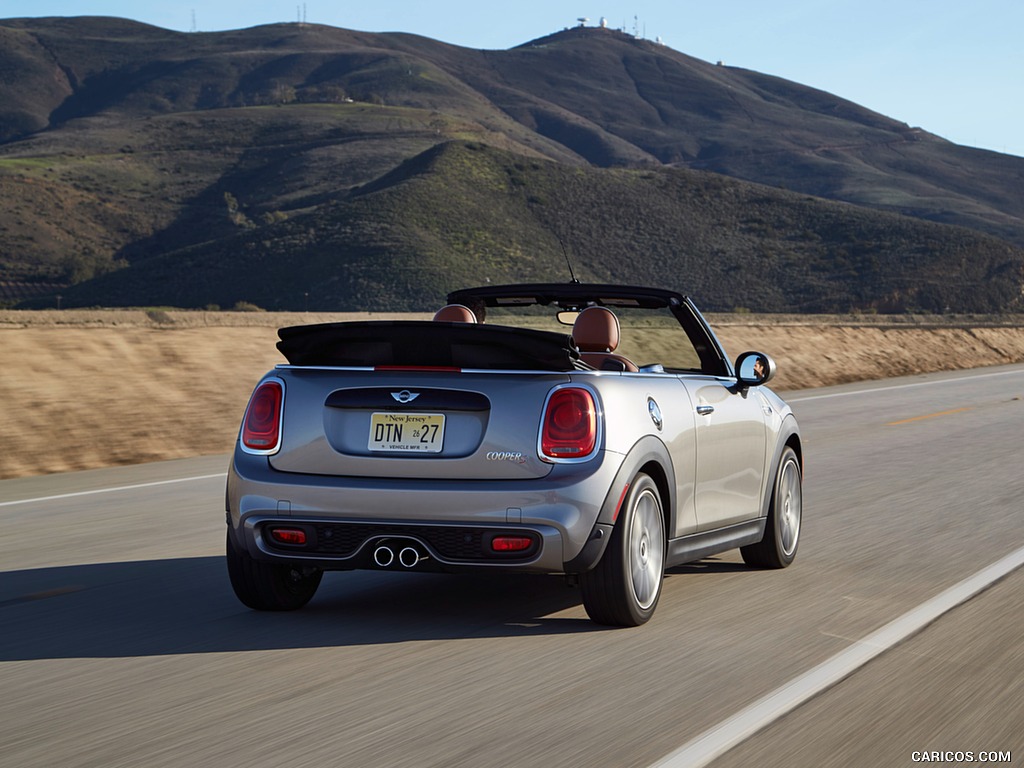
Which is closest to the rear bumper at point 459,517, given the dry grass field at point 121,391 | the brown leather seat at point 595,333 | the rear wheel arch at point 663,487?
the rear wheel arch at point 663,487

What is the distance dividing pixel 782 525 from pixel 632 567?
2078 millimetres

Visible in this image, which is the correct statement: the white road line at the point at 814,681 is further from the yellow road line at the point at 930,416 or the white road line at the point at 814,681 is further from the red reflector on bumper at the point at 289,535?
the yellow road line at the point at 930,416

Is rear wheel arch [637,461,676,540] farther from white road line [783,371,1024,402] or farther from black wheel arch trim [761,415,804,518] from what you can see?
white road line [783,371,1024,402]

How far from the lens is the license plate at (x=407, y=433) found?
6.15 metres

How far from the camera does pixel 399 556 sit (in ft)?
20.1

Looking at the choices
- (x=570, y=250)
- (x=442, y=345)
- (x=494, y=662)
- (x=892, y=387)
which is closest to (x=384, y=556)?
(x=494, y=662)

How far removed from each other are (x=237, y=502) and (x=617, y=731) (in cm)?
231

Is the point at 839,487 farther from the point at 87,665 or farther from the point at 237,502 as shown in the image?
the point at 87,665

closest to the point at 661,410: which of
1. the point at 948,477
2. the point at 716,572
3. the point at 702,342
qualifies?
the point at 702,342

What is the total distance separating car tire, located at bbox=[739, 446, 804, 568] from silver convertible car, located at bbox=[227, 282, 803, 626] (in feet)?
4.43

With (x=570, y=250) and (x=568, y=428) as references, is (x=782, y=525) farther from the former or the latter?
(x=570, y=250)

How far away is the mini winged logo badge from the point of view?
6184mm

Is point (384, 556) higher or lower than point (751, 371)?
lower

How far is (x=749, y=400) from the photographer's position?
7914mm
